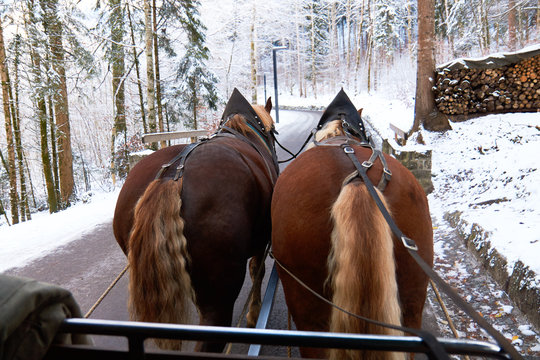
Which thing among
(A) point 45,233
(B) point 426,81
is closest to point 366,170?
(A) point 45,233

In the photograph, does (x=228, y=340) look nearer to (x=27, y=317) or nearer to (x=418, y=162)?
(x=27, y=317)

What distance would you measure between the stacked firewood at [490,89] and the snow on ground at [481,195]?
1.56 ft

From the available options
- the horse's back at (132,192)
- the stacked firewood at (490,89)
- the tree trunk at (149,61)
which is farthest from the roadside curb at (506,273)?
the tree trunk at (149,61)

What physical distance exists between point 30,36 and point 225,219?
10625 mm

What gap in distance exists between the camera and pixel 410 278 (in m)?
Answer: 1.71

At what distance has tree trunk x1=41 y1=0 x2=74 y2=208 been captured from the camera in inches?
391

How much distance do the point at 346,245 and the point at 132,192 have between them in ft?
4.94

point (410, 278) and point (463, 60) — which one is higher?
point (463, 60)

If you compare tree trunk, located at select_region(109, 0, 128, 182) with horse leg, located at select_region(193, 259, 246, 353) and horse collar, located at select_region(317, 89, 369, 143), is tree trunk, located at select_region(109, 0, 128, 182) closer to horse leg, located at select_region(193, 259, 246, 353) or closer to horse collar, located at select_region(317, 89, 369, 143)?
horse collar, located at select_region(317, 89, 369, 143)

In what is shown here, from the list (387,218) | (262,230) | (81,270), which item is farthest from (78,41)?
(387,218)

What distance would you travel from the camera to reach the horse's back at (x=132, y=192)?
227 cm

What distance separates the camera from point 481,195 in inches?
200

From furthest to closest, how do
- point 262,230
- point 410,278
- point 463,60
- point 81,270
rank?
point 463,60
point 81,270
point 262,230
point 410,278

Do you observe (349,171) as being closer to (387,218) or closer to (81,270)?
(387,218)
